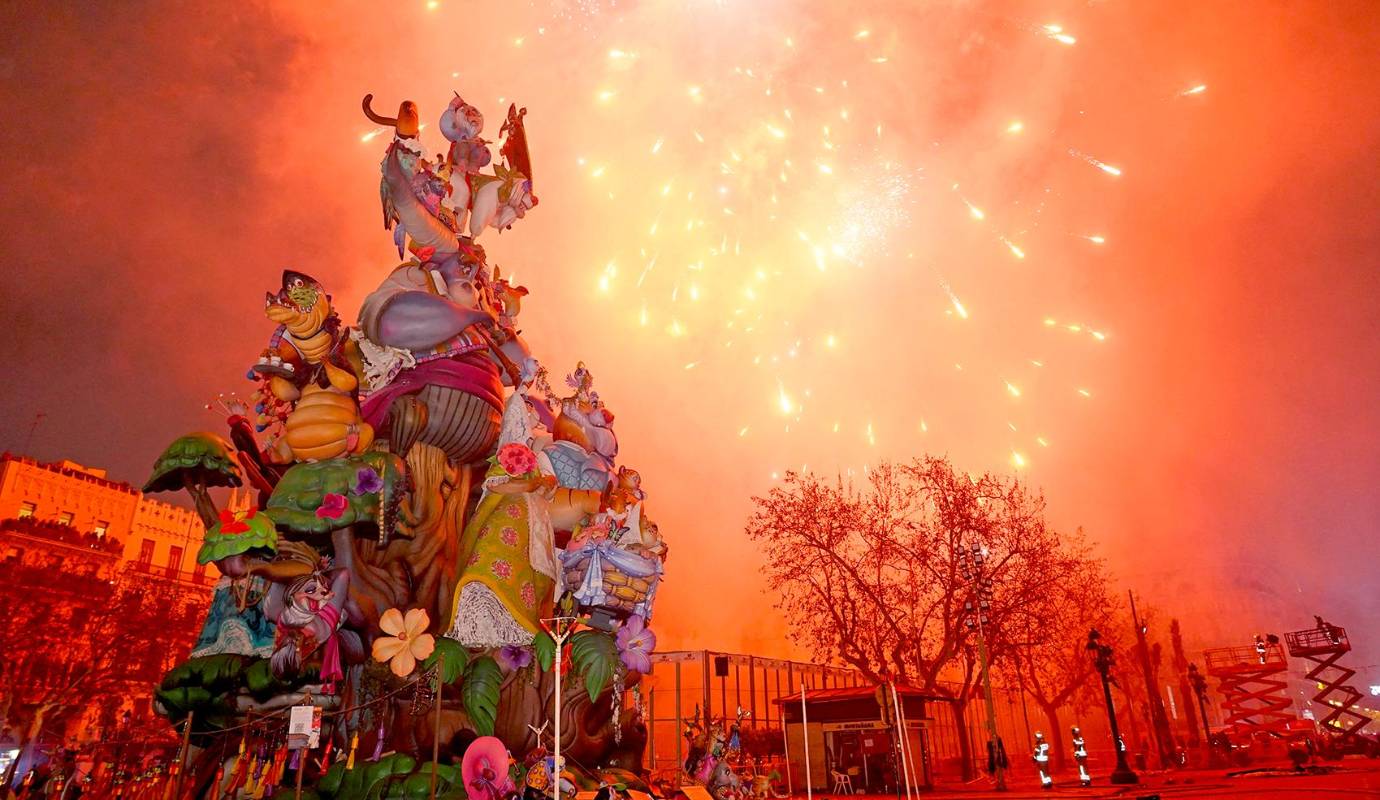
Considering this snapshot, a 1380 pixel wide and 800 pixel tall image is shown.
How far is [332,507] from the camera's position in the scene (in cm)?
1056

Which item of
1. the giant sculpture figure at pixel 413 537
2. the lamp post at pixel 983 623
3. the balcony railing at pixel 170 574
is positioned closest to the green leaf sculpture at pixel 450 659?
the giant sculpture figure at pixel 413 537

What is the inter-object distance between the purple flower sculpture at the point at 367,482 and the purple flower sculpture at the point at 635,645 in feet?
14.7

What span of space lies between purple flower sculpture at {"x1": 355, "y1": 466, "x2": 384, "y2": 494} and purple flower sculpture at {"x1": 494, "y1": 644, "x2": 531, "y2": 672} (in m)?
2.94

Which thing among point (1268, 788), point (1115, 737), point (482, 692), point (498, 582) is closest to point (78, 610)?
point (498, 582)

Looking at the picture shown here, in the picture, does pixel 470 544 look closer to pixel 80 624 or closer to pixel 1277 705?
pixel 80 624

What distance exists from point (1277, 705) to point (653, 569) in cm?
4036

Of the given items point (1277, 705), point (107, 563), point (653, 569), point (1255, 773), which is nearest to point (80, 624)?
point (107, 563)

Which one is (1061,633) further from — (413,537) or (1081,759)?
(413,537)

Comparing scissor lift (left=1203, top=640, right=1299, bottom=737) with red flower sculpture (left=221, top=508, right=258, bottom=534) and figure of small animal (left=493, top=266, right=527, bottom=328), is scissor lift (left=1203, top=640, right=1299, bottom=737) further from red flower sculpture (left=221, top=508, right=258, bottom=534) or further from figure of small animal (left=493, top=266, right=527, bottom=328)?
red flower sculpture (left=221, top=508, right=258, bottom=534)

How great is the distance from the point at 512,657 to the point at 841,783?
595 inches

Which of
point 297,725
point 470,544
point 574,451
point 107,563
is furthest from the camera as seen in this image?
point 107,563

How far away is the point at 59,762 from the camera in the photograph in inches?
486

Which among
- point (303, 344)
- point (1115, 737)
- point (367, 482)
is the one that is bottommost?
point (1115, 737)

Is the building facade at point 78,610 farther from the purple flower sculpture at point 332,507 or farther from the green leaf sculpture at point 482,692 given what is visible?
the green leaf sculpture at point 482,692
